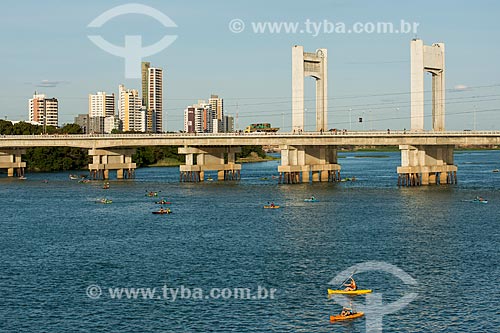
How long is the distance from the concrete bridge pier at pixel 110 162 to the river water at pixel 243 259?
4201cm

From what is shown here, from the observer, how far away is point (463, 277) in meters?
59.1

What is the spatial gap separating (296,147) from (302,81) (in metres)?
15.0

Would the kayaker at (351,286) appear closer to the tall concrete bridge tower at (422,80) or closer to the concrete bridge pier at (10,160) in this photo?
the tall concrete bridge tower at (422,80)

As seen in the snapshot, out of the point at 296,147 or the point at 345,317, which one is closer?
the point at 345,317

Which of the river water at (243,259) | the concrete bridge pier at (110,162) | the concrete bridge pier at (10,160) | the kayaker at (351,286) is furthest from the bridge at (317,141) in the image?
the kayaker at (351,286)

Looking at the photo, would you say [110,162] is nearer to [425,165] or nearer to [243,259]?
[425,165]

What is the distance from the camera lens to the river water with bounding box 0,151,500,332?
4869cm

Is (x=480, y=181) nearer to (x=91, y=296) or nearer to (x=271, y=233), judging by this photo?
(x=271, y=233)

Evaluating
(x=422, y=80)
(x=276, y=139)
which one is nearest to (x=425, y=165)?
(x=422, y=80)

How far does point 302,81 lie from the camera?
6211 inches

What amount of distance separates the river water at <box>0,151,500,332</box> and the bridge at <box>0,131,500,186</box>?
15.4 m

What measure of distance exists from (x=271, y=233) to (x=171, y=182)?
7912 centimetres

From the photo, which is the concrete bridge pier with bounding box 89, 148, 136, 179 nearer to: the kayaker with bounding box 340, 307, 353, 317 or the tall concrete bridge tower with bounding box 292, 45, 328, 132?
the tall concrete bridge tower with bounding box 292, 45, 328, 132

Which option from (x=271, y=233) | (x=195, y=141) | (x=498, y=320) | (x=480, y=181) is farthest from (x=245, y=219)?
(x=480, y=181)
